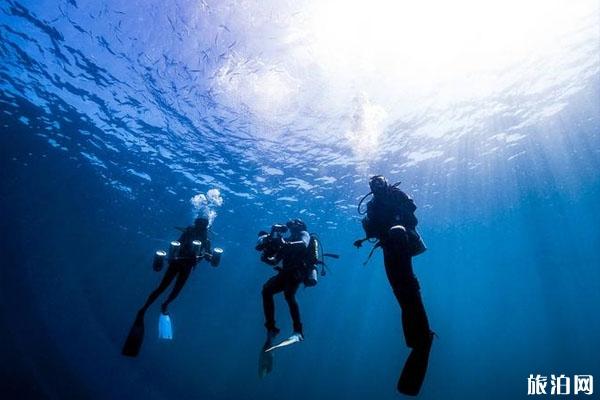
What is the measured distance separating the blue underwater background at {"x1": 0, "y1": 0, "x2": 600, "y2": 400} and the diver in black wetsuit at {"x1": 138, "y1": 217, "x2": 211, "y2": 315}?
17.7ft

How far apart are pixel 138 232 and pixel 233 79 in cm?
2837

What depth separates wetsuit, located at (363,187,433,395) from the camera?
4.40m

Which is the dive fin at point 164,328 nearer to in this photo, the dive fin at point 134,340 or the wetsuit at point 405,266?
the dive fin at point 134,340

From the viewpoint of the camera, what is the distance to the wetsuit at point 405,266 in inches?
173

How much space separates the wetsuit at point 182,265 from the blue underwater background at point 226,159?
542cm

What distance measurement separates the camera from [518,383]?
75.1m

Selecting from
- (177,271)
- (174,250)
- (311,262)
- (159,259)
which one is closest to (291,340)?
(311,262)

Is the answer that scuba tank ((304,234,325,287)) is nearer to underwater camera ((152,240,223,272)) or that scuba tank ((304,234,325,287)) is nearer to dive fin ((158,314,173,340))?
underwater camera ((152,240,223,272))

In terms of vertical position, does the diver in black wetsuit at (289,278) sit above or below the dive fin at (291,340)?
above

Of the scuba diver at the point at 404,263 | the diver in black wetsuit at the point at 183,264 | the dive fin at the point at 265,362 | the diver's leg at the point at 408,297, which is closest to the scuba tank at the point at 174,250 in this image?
the diver in black wetsuit at the point at 183,264

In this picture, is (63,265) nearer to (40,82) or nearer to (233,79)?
(40,82)

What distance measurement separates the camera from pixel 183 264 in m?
8.41

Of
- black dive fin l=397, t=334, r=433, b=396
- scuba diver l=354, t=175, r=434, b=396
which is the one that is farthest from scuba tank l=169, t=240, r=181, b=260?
black dive fin l=397, t=334, r=433, b=396

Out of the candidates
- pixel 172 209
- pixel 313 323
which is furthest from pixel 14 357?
pixel 313 323
